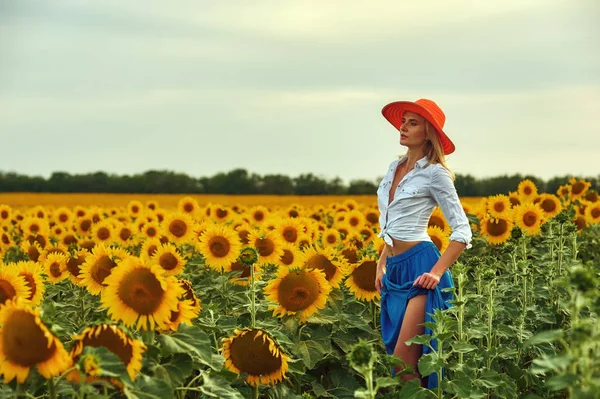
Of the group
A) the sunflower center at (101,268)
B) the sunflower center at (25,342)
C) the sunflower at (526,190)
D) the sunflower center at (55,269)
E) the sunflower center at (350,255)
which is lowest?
the sunflower center at (55,269)

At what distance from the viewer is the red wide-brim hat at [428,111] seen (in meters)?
5.62

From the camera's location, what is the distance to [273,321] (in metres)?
5.54

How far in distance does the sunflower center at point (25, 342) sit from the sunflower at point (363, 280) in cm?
365

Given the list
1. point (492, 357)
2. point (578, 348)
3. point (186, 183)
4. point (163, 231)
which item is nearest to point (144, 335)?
point (578, 348)

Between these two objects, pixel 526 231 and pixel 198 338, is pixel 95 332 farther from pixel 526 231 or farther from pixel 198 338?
pixel 526 231

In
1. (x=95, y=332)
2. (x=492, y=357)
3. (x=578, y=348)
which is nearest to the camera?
(x=578, y=348)

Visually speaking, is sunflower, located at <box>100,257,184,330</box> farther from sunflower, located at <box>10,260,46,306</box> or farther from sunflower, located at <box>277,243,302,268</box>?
sunflower, located at <box>277,243,302,268</box>

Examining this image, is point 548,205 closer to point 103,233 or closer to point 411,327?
point 411,327

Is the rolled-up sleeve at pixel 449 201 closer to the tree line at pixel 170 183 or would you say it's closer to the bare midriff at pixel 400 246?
the bare midriff at pixel 400 246

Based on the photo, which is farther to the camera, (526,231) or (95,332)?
(526,231)

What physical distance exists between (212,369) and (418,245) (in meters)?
2.07

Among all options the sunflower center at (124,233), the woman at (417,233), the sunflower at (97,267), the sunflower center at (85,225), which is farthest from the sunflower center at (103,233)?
the woman at (417,233)

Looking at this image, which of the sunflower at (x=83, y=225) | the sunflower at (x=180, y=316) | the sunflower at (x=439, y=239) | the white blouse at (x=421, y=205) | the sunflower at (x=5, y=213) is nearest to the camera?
the sunflower at (x=180, y=316)

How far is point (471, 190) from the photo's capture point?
32.9 meters
